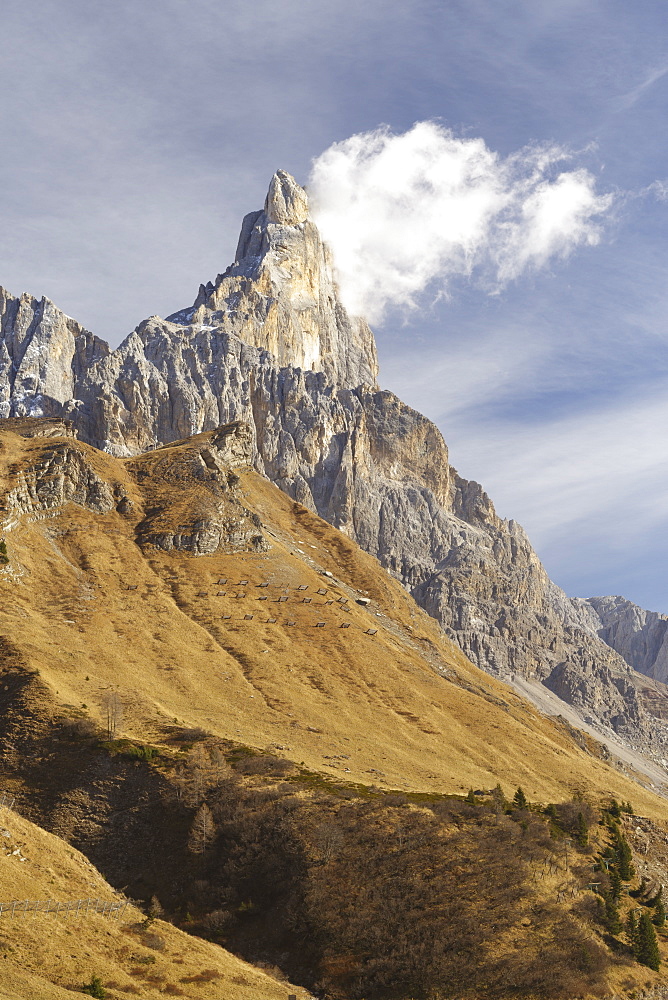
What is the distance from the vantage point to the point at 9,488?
149 m

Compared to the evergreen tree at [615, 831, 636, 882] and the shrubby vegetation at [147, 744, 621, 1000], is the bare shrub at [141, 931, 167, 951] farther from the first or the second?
the evergreen tree at [615, 831, 636, 882]

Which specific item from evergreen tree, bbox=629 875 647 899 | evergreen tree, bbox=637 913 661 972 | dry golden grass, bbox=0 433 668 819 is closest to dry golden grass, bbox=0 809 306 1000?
evergreen tree, bbox=637 913 661 972

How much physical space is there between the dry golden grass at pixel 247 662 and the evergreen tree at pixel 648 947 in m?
34.0

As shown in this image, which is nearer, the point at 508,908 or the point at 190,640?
the point at 508,908

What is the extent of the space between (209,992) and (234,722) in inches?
2258

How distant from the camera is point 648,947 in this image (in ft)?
193

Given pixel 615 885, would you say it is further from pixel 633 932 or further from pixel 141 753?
pixel 141 753

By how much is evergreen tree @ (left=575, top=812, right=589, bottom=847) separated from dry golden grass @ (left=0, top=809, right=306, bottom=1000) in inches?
1192

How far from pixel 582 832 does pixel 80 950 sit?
45.8 metres

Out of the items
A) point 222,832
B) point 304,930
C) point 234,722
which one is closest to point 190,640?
point 234,722

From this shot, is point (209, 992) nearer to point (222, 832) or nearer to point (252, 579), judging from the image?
point (222, 832)

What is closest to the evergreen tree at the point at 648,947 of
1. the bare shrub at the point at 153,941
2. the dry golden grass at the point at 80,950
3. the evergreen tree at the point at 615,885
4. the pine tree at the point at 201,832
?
the evergreen tree at the point at 615,885

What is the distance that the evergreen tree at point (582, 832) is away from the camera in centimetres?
7075

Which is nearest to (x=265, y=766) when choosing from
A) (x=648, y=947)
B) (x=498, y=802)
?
(x=498, y=802)
